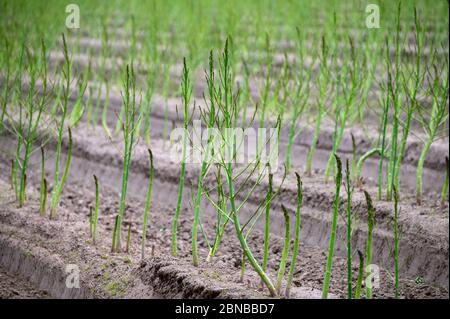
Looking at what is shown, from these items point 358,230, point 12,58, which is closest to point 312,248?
point 358,230

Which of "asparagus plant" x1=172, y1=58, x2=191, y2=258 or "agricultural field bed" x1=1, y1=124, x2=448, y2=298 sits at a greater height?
"asparagus plant" x1=172, y1=58, x2=191, y2=258

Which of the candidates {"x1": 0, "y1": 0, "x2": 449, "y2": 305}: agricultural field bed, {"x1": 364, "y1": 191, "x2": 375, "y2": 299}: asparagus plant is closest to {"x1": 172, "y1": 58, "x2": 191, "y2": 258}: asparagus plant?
{"x1": 0, "y1": 0, "x2": 449, "y2": 305}: agricultural field bed

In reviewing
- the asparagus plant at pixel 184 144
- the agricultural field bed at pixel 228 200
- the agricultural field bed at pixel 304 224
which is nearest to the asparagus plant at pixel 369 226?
the agricultural field bed at pixel 228 200

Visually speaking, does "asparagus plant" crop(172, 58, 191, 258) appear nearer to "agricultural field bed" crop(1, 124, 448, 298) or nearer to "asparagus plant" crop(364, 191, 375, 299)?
"agricultural field bed" crop(1, 124, 448, 298)

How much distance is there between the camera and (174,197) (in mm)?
3639

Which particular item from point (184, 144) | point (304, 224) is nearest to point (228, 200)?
point (304, 224)

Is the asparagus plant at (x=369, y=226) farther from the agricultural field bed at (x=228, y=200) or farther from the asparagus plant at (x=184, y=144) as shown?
the asparagus plant at (x=184, y=144)

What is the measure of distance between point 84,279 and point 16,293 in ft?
0.81

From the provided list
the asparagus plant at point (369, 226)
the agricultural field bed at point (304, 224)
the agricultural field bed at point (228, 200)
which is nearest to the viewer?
the asparagus plant at point (369, 226)

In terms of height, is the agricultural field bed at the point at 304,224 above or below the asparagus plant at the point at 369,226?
below

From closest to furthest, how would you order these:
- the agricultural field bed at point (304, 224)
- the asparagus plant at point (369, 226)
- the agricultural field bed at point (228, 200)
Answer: the asparagus plant at point (369, 226) → the agricultural field bed at point (228, 200) → the agricultural field bed at point (304, 224)

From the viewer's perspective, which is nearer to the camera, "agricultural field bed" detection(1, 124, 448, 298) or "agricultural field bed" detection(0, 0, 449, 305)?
"agricultural field bed" detection(0, 0, 449, 305)

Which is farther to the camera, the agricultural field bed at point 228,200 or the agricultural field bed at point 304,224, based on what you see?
the agricultural field bed at point 304,224

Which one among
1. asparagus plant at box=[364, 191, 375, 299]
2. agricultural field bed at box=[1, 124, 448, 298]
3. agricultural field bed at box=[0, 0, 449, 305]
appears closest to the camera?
asparagus plant at box=[364, 191, 375, 299]
